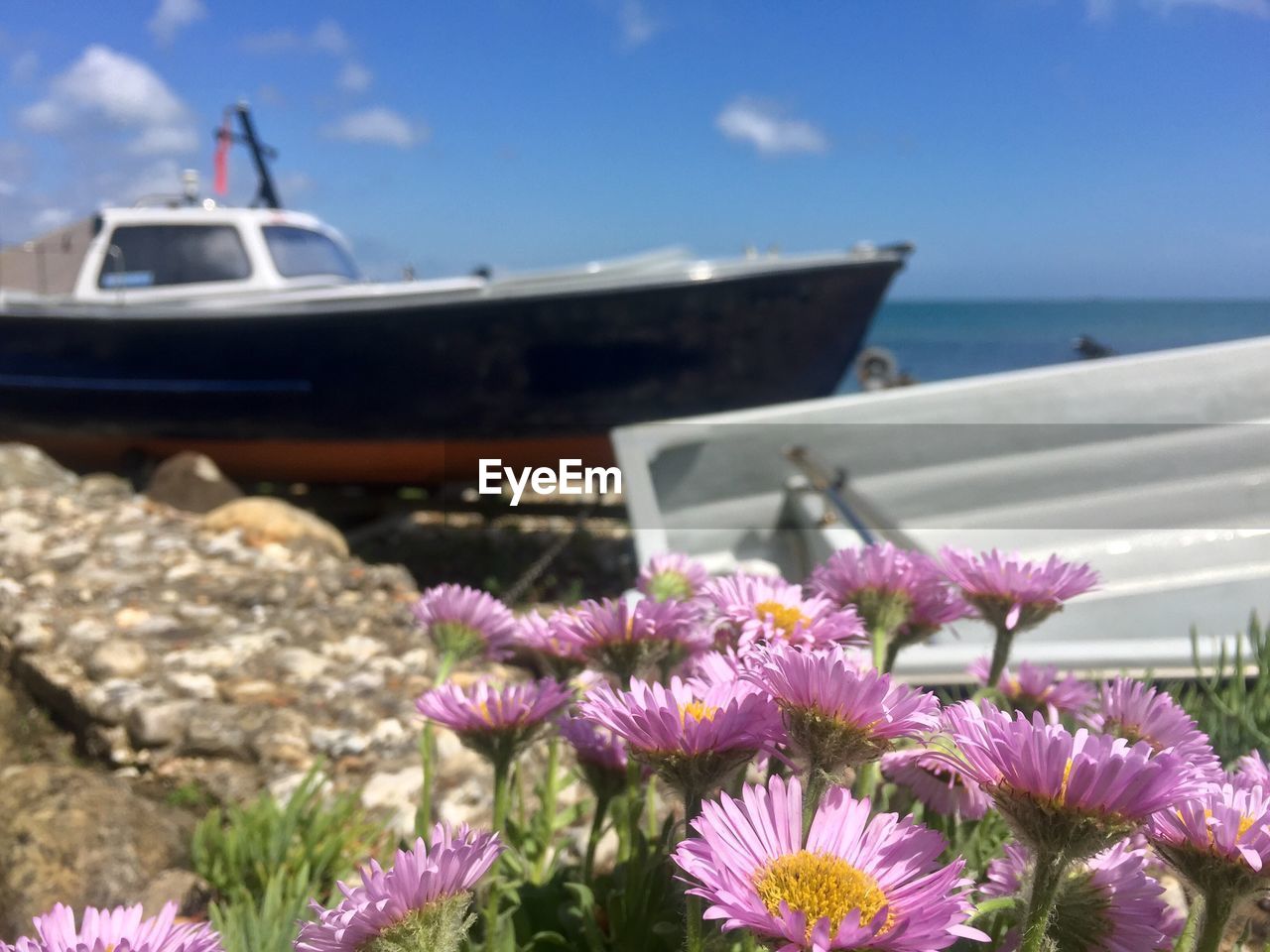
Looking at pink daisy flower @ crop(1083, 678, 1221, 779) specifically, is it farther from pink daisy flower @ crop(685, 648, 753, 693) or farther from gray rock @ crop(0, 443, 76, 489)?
gray rock @ crop(0, 443, 76, 489)

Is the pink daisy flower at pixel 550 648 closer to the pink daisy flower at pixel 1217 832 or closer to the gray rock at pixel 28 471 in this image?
the pink daisy flower at pixel 1217 832

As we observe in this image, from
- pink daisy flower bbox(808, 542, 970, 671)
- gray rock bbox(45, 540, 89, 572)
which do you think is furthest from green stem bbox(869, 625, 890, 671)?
gray rock bbox(45, 540, 89, 572)

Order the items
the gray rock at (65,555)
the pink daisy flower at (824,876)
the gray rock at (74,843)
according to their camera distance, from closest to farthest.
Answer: the pink daisy flower at (824,876) → the gray rock at (74,843) → the gray rock at (65,555)

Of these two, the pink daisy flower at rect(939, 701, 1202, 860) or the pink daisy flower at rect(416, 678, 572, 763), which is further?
the pink daisy flower at rect(416, 678, 572, 763)

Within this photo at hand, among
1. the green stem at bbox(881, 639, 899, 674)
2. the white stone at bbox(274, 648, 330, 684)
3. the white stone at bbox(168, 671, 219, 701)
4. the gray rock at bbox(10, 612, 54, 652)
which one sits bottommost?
the green stem at bbox(881, 639, 899, 674)

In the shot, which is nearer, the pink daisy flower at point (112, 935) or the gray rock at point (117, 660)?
the pink daisy flower at point (112, 935)

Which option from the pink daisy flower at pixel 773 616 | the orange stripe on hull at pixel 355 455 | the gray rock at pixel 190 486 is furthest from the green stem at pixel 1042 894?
the gray rock at pixel 190 486

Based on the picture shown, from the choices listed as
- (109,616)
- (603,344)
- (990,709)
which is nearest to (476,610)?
(990,709)
